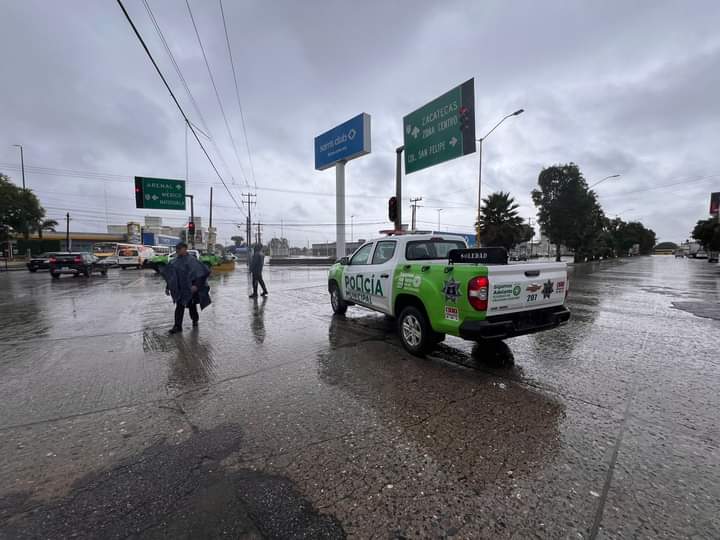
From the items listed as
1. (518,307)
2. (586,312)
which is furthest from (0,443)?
(586,312)

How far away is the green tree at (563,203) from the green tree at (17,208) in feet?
163

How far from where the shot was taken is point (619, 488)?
220cm

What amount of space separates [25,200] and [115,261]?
11.3m

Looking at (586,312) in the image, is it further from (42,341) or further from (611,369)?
(42,341)

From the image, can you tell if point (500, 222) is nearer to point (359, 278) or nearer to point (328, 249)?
point (359, 278)

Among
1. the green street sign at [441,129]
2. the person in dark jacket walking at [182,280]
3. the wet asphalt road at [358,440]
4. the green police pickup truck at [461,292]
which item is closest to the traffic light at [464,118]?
the green street sign at [441,129]

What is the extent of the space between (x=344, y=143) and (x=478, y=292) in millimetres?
18151

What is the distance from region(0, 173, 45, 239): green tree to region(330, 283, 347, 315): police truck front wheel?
3676 centimetres

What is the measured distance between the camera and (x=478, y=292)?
391 cm

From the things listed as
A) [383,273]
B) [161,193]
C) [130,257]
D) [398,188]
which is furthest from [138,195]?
[383,273]

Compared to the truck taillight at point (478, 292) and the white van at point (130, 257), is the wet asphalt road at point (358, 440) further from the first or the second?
the white van at point (130, 257)

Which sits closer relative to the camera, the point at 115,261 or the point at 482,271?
the point at 482,271

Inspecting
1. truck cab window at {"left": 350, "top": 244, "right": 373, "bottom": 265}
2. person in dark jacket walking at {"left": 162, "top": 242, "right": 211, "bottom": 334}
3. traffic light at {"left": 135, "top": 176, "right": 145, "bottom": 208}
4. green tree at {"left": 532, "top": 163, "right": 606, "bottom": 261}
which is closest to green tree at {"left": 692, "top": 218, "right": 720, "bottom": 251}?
green tree at {"left": 532, "top": 163, "right": 606, "bottom": 261}

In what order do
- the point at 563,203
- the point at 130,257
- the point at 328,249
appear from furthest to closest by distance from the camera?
the point at 328,249 < the point at 563,203 < the point at 130,257
